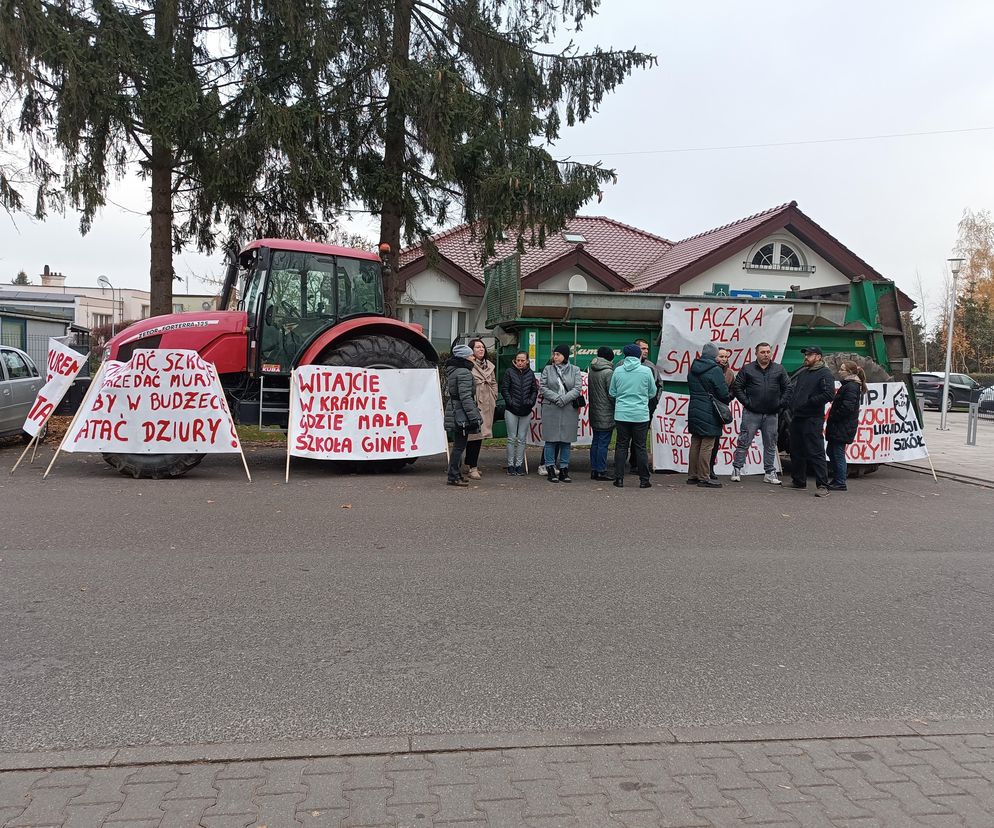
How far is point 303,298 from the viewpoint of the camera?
1049cm

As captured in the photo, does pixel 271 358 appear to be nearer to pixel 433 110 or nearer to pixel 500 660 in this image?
pixel 433 110

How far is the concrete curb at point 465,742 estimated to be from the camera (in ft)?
10.3

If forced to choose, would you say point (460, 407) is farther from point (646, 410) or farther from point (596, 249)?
point (596, 249)

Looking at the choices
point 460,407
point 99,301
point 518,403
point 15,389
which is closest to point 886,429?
point 518,403

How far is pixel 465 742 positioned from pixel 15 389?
11.5m

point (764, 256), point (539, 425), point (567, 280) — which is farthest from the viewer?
point (764, 256)

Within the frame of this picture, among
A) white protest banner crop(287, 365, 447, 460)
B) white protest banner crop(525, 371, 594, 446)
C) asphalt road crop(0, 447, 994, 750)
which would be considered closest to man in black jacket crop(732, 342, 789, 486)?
white protest banner crop(525, 371, 594, 446)

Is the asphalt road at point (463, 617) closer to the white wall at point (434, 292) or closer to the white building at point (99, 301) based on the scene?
the white wall at point (434, 292)

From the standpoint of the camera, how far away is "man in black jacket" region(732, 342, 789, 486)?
34.2 ft

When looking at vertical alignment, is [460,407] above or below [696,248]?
below

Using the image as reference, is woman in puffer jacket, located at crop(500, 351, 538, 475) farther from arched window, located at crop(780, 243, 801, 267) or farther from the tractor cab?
arched window, located at crop(780, 243, 801, 267)

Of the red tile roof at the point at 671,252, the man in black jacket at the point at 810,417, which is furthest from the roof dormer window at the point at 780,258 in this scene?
the man in black jacket at the point at 810,417

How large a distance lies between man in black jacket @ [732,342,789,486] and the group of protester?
0.04 feet

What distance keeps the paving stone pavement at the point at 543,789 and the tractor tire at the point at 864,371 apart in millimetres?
8624
